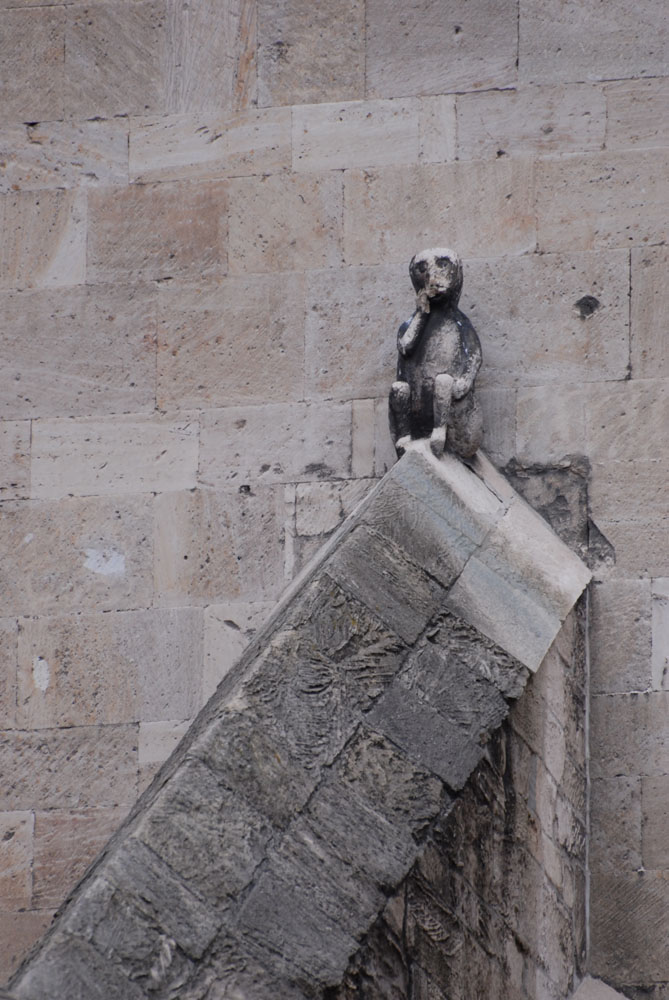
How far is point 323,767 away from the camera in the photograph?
487 centimetres

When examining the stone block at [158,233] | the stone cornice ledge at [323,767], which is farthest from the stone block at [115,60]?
the stone cornice ledge at [323,767]

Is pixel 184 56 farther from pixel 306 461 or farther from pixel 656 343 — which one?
pixel 656 343

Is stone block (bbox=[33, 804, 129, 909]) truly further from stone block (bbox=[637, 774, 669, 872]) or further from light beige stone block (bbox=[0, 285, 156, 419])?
stone block (bbox=[637, 774, 669, 872])

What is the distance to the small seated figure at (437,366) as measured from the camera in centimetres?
630

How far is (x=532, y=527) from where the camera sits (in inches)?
241

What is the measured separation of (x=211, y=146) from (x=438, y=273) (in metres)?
1.38

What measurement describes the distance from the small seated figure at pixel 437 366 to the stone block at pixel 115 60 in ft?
5.44

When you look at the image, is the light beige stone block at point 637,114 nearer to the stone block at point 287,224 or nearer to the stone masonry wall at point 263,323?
the stone masonry wall at point 263,323

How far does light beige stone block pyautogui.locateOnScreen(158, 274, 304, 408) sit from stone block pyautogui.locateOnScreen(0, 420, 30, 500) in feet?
2.03

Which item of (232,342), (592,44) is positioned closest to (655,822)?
(232,342)

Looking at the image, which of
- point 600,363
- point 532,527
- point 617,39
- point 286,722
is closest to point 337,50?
point 617,39

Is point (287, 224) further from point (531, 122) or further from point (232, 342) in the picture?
point (531, 122)

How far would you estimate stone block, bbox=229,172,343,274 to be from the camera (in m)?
7.00

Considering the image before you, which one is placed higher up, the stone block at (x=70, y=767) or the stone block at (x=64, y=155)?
the stone block at (x=64, y=155)
